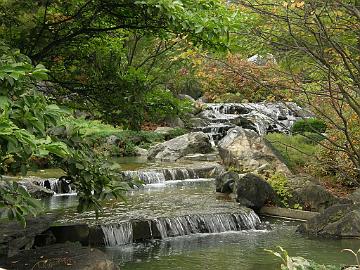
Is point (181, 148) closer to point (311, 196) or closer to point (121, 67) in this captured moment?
point (311, 196)

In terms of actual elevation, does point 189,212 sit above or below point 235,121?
below

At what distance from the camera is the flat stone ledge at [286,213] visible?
1173cm

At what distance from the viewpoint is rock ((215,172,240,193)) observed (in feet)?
45.2

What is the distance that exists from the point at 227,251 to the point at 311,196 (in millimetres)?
4122

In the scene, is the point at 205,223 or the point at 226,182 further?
the point at 226,182

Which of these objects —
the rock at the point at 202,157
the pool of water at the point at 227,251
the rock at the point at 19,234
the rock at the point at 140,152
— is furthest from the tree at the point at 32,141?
the rock at the point at 140,152

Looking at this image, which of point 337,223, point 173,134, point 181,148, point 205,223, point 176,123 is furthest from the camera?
point 176,123

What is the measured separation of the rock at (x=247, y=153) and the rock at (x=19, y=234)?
324 inches

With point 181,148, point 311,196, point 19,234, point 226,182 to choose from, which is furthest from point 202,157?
point 19,234

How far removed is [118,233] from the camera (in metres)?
9.66

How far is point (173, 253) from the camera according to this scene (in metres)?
8.86

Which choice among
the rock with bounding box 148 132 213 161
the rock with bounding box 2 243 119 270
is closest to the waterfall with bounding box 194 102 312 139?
the rock with bounding box 148 132 213 161

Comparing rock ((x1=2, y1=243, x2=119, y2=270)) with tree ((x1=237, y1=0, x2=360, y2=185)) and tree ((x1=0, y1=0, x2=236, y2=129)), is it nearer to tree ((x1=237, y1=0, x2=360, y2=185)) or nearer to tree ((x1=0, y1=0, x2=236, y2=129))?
tree ((x1=0, y1=0, x2=236, y2=129))

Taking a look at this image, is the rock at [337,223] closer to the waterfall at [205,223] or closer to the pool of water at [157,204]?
the waterfall at [205,223]
